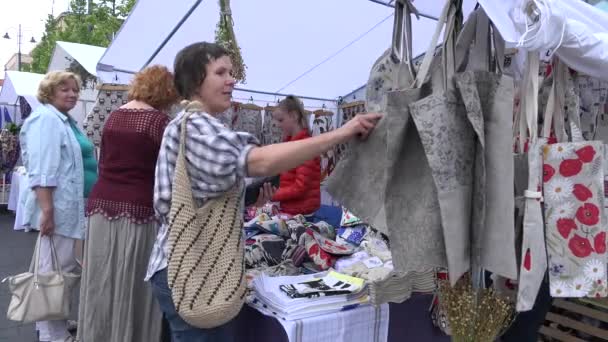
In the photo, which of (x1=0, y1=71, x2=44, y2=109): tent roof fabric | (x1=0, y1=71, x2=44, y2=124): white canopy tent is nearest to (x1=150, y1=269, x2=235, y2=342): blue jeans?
(x1=0, y1=71, x2=44, y2=124): white canopy tent

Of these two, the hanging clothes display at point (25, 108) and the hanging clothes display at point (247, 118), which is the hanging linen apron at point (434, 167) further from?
the hanging clothes display at point (25, 108)

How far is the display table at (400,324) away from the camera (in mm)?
1901

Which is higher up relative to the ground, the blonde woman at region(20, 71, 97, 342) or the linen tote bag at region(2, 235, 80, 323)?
the blonde woman at region(20, 71, 97, 342)

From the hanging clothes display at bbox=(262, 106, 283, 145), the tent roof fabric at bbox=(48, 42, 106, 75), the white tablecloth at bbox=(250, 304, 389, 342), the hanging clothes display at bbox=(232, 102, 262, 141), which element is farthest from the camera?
the tent roof fabric at bbox=(48, 42, 106, 75)

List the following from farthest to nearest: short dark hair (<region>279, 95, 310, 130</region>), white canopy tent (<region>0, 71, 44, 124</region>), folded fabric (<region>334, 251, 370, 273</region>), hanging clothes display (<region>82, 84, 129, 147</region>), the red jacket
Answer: white canopy tent (<region>0, 71, 44, 124</region>)
hanging clothes display (<region>82, 84, 129, 147</region>)
short dark hair (<region>279, 95, 310, 130</region>)
the red jacket
folded fabric (<region>334, 251, 370, 273</region>)

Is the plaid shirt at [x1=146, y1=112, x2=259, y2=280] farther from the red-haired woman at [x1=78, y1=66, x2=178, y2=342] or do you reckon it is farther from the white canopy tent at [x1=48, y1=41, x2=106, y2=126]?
the white canopy tent at [x1=48, y1=41, x2=106, y2=126]

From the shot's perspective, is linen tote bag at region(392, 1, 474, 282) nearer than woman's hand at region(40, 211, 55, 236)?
Yes

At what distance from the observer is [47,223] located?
278 centimetres

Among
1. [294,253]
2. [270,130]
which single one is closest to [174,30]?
[270,130]

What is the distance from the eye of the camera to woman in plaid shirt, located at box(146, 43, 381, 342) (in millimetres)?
1345

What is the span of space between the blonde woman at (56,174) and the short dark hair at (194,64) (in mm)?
1601

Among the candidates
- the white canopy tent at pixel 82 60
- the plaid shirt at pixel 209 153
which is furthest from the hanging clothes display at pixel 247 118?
the plaid shirt at pixel 209 153

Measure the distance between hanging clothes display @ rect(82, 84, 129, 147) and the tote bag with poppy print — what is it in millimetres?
3828

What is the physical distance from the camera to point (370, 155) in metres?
1.42
